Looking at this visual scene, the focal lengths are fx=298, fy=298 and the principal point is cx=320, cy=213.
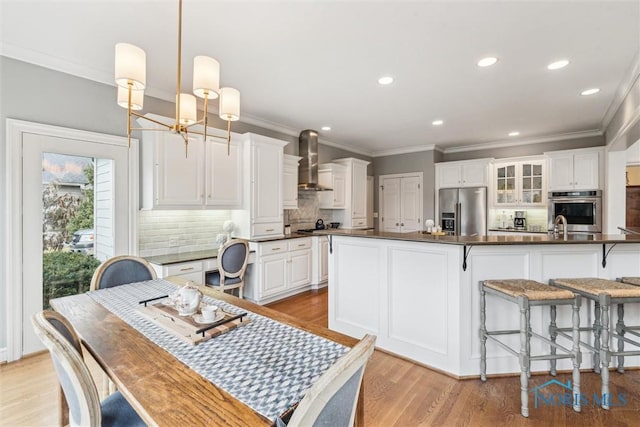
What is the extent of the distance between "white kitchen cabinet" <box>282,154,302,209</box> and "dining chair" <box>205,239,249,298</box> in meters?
1.41

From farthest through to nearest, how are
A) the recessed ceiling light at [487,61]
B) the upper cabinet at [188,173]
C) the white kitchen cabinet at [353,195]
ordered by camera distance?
the white kitchen cabinet at [353,195], the upper cabinet at [188,173], the recessed ceiling light at [487,61]

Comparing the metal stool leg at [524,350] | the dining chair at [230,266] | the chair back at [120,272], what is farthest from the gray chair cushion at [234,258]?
the metal stool leg at [524,350]

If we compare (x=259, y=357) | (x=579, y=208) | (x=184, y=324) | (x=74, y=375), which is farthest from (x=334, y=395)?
(x=579, y=208)

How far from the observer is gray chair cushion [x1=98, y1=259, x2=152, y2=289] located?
216 centimetres

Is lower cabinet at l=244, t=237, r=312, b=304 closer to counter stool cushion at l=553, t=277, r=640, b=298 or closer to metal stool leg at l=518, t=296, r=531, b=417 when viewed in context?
metal stool leg at l=518, t=296, r=531, b=417

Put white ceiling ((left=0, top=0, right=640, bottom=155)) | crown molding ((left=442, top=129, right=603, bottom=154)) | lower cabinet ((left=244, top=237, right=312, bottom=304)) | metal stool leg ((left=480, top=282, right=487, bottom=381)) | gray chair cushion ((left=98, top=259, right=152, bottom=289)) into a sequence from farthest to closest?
crown molding ((left=442, top=129, right=603, bottom=154)), lower cabinet ((left=244, top=237, right=312, bottom=304)), metal stool leg ((left=480, top=282, right=487, bottom=381)), gray chair cushion ((left=98, top=259, right=152, bottom=289)), white ceiling ((left=0, top=0, right=640, bottom=155))

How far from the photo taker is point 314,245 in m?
4.83

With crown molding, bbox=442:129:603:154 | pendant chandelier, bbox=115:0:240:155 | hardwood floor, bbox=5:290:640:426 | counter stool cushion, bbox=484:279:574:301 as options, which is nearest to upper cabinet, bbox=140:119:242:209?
pendant chandelier, bbox=115:0:240:155

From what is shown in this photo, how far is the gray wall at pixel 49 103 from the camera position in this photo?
2512mm

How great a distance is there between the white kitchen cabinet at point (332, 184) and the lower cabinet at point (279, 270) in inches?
47.9

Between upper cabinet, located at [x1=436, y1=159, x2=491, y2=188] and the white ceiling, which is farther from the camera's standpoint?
upper cabinet, located at [x1=436, y1=159, x2=491, y2=188]

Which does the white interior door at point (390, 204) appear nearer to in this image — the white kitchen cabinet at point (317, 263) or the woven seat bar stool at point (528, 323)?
the white kitchen cabinet at point (317, 263)

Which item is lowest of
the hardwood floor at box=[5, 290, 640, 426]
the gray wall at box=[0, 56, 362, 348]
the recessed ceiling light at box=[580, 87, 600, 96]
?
the hardwood floor at box=[5, 290, 640, 426]

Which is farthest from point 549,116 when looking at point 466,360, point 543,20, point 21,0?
point 21,0
